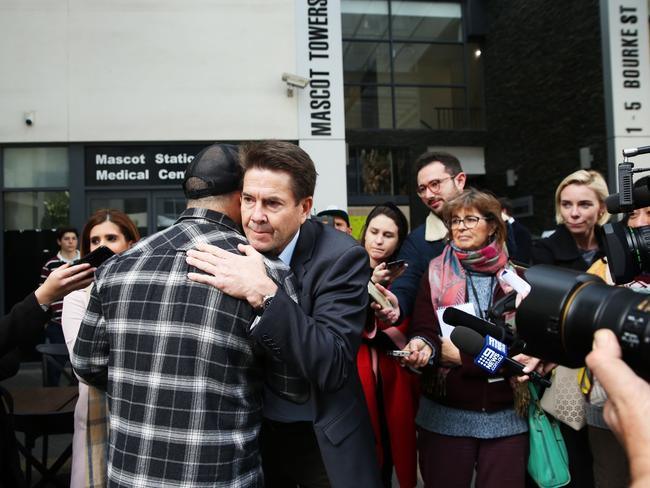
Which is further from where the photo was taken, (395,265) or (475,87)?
(475,87)

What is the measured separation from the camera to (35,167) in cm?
818

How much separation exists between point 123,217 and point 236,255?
1.85 metres

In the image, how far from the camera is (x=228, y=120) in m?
8.23

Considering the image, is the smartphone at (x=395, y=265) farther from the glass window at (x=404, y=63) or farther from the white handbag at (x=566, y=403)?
the glass window at (x=404, y=63)

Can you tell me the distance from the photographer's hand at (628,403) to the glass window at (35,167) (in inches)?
339

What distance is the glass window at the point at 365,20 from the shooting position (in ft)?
40.0

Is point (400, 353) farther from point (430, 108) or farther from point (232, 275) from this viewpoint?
point (430, 108)


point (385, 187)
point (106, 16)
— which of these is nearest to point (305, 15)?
point (106, 16)

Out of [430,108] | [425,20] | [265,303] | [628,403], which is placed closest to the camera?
[628,403]

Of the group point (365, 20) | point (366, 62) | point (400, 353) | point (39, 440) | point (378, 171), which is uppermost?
point (365, 20)

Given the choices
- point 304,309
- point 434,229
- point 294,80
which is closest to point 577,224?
point 434,229

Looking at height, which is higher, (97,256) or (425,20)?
(425,20)

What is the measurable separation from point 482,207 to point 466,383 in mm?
831

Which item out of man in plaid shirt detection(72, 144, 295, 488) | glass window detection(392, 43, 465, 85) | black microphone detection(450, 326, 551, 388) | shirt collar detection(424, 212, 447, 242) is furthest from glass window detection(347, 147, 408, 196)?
man in plaid shirt detection(72, 144, 295, 488)
